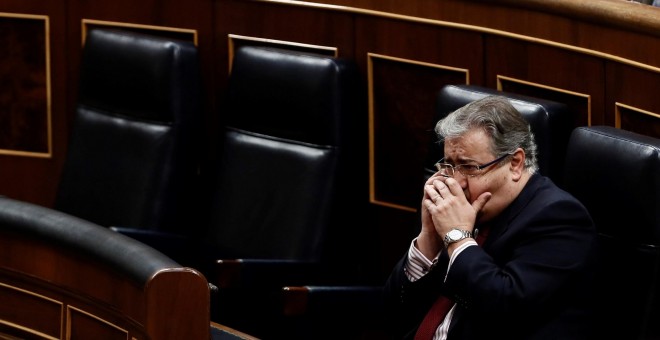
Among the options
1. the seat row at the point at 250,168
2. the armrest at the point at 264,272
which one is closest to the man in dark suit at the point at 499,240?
the seat row at the point at 250,168

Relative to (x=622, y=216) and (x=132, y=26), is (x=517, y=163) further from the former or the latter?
(x=132, y=26)

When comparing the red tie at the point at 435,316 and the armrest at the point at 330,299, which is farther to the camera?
the armrest at the point at 330,299

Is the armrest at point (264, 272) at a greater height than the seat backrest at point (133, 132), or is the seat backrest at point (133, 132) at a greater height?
the seat backrest at point (133, 132)

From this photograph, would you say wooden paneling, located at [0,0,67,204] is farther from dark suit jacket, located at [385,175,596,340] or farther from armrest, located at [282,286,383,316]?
dark suit jacket, located at [385,175,596,340]

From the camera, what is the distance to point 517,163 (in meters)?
1.03

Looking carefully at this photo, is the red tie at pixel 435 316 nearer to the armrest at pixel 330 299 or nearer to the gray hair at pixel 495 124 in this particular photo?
the gray hair at pixel 495 124

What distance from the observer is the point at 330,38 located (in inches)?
57.4

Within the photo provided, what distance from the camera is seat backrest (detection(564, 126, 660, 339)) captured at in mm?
1028

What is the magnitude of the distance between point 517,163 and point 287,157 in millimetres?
429

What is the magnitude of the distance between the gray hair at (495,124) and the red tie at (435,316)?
0.08 metres

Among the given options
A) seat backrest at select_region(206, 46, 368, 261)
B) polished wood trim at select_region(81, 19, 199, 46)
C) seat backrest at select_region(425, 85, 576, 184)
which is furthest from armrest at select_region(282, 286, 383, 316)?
polished wood trim at select_region(81, 19, 199, 46)

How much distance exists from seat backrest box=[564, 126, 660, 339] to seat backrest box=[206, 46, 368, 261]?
35 cm

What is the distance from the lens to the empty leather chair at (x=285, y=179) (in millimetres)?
1368

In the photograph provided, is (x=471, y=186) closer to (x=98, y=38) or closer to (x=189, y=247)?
(x=189, y=247)
